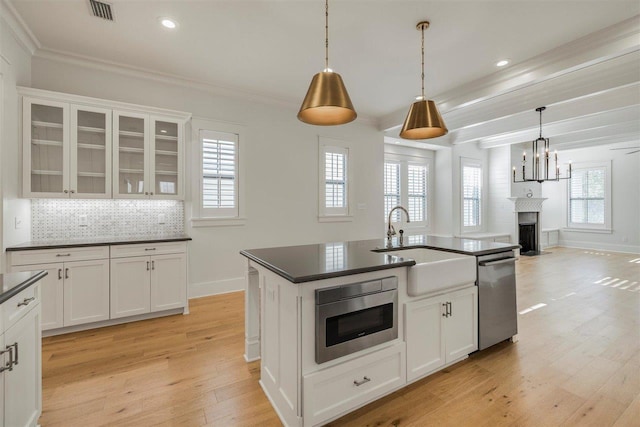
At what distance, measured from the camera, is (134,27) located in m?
2.88

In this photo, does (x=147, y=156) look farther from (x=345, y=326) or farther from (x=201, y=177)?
(x=345, y=326)

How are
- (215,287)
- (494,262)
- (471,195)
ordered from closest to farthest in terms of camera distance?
(494,262) < (215,287) < (471,195)

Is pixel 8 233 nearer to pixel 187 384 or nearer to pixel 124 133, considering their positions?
pixel 124 133

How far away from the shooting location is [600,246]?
8562mm

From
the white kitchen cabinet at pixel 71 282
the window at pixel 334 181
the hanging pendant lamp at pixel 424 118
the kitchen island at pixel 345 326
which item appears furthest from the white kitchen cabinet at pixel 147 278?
the hanging pendant lamp at pixel 424 118

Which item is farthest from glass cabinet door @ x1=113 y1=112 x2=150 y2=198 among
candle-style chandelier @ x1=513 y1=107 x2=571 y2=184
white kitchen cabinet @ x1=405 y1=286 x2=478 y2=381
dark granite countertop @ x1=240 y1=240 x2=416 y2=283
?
candle-style chandelier @ x1=513 y1=107 x2=571 y2=184

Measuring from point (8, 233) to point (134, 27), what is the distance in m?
2.33

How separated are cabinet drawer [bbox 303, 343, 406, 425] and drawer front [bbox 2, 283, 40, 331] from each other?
4.75ft

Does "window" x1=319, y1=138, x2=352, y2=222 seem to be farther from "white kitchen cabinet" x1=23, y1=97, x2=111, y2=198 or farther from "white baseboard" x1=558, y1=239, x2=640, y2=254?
"white baseboard" x1=558, y1=239, x2=640, y2=254

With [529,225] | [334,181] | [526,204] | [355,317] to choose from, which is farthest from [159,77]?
[529,225]

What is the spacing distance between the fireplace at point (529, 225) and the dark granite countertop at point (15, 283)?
9.34m

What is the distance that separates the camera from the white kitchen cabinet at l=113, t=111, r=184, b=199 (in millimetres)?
3473

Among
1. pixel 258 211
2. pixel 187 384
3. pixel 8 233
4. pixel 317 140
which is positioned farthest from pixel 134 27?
pixel 187 384

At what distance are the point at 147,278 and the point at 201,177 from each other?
60.5 inches
